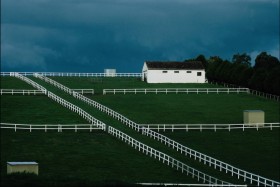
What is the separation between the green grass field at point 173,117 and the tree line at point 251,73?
13.6 ft

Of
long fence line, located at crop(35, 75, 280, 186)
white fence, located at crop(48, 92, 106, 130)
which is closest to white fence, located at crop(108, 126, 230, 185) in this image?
long fence line, located at crop(35, 75, 280, 186)

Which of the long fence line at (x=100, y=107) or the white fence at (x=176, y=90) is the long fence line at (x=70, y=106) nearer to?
the long fence line at (x=100, y=107)

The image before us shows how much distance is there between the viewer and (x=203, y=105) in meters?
106

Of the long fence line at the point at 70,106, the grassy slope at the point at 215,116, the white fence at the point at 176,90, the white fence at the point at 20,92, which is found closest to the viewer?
the grassy slope at the point at 215,116

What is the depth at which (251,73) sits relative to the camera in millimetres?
130250

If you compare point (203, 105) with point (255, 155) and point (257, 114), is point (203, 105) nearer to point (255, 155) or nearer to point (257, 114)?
point (257, 114)

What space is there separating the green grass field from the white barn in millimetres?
2021

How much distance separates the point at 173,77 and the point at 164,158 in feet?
209

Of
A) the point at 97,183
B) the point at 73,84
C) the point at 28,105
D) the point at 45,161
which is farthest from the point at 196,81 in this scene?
the point at 97,183

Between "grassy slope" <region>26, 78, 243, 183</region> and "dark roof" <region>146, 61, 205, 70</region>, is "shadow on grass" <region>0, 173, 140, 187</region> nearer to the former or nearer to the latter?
"grassy slope" <region>26, 78, 243, 183</region>

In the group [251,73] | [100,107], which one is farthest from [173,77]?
[100,107]

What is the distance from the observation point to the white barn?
430 feet

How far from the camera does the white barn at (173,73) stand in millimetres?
131125

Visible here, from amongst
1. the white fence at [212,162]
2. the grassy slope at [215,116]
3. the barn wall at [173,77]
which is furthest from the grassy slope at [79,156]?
the barn wall at [173,77]
